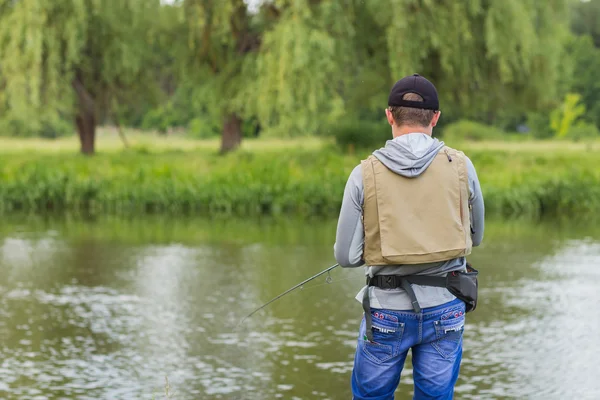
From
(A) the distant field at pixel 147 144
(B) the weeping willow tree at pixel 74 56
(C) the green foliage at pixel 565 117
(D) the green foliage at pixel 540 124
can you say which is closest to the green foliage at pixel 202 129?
(A) the distant field at pixel 147 144

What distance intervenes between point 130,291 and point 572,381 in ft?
18.8

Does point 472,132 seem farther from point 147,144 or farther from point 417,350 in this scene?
point 417,350

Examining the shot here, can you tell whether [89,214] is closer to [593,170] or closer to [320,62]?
[320,62]

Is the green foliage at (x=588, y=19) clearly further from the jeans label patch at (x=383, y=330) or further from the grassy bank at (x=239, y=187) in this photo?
the jeans label patch at (x=383, y=330)

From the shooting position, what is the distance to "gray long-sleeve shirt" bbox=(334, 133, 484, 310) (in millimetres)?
4070

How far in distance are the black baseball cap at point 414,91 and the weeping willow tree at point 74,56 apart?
20.5 m

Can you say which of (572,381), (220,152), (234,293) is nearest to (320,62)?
(220,152)

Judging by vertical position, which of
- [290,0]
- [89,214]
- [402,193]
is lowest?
[89,214]

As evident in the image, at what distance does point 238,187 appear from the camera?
22.1m

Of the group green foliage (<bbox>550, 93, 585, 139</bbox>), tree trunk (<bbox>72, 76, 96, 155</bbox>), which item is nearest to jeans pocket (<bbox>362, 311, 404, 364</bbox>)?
tree trunk (<bbox>72, 76, 96, 155</bbox>)

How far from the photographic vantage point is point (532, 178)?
72.9ft

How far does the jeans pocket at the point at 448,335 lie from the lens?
4227 mm

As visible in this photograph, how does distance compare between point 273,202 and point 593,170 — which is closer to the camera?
point 273,202

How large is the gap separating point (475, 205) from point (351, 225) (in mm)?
537
